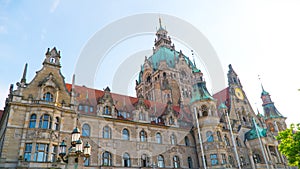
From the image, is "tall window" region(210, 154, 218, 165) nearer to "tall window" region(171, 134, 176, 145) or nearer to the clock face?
"tall window" region(171, 134, 176, 145)

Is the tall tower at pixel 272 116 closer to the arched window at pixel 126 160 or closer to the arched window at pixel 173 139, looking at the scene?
the arched window at pixel 173 139

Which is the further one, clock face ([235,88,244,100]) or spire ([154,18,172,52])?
spire ([154,18,172,52])

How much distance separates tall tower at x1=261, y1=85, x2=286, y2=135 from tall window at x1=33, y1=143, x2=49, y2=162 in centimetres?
4390

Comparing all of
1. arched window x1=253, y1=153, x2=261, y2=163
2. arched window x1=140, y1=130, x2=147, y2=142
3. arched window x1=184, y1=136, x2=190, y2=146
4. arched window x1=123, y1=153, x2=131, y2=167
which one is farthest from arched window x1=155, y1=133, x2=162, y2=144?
arched window x1=253, y1=153, x2=261, y2=163

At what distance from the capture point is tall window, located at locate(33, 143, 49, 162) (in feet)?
74.2

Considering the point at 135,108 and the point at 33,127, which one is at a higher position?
the point at 135,108

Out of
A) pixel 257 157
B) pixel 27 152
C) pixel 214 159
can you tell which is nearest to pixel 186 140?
pixel 214 159

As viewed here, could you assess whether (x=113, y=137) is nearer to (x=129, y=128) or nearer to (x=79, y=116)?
(x=129, y=128)

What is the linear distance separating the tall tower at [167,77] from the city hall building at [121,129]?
9728 millimetres

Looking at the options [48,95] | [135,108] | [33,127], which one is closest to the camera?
[33,127]

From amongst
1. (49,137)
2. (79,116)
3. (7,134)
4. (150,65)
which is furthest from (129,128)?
(150,65)

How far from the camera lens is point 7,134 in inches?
883

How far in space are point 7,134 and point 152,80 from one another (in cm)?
3975

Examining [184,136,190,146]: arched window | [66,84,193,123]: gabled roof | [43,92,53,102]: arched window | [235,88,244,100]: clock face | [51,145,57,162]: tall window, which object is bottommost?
[51,145,57,162]: tall window
